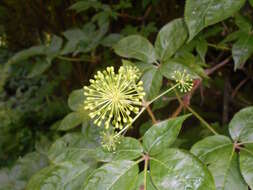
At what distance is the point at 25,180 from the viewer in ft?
6.02

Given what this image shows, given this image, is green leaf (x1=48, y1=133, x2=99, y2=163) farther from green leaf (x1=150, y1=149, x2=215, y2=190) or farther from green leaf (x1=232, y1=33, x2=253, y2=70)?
green leaf (x1=232, y1=33, x2=253, y2=70)

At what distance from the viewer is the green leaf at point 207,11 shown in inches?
42.9

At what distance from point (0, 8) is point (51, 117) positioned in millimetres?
1492

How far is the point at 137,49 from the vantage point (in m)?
1.49

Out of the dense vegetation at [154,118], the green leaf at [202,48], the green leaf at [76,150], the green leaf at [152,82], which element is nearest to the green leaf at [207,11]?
the dense vegetation at [154,118]

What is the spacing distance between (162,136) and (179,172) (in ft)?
0.54

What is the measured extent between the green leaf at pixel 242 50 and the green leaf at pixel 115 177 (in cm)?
71

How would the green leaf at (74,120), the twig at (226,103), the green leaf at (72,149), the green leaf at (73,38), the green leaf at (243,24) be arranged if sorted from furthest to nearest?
the twig at (226,103) → the green leaf at (73,38) → the green leaf at (74,120) → the green leaf at (243,24) → the green leaf at (72,149)

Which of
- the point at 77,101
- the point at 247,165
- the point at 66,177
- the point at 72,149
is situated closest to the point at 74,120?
the point at 77,101

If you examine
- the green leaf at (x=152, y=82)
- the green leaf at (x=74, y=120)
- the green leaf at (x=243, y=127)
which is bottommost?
the green leaf at (x=243, y=127)

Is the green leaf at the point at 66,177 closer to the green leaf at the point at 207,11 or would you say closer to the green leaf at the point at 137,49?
the green leaf at the point at 137,49

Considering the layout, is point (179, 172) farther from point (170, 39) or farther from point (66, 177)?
point (170, 39)

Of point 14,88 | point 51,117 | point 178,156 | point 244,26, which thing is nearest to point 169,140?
point 178,156

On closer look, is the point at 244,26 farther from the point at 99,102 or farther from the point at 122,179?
→ the point at 122,179
